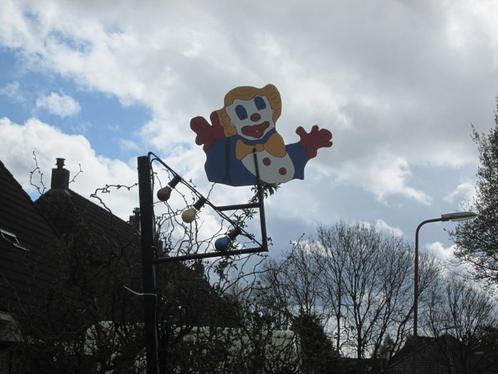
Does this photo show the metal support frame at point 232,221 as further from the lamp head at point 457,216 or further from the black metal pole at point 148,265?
the lamp head at point 457,216

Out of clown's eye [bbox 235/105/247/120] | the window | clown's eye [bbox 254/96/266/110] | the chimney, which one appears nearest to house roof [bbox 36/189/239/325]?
clown's eye [bbox 235/105/247/120]

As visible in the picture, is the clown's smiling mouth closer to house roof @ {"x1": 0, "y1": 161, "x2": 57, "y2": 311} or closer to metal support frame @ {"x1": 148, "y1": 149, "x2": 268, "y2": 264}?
metal support frame @ {"x1": 148, "y1": 149, "x2": 268, "y2": 264}

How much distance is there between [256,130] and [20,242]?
602 centimetres

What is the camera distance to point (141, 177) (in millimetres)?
6227

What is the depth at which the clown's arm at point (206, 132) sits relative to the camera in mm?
6297

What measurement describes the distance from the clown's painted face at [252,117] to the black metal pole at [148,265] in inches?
40.4

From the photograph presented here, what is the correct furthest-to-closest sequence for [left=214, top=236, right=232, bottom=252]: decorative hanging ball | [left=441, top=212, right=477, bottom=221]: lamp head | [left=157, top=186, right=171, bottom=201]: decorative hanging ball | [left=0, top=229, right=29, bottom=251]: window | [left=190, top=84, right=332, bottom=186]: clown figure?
[left=441, top=212, right=477, bottom=221]: lamp head
[left=0, top=229, right=29, bottom=251]: window
[left=190, top=84, right=332, bottom=186]: clown figure
[left=157, top=186, right=171, bottom=201]: decorative hanging ball
[left=214, top=236, right=232, bottom=252]: decorative hanging ball

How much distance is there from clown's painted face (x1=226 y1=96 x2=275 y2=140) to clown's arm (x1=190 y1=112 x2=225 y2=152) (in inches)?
6.8

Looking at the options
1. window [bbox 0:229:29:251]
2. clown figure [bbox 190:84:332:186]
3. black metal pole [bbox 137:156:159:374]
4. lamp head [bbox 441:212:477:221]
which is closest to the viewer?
black metal pole [bbox 137:156:159:374]

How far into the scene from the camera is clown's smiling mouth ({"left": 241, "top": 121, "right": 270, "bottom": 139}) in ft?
20.6

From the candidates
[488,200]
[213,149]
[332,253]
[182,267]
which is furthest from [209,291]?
[332,253]

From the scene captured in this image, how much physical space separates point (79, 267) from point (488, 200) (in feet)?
52.5

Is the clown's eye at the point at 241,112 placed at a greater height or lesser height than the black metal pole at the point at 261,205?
greater

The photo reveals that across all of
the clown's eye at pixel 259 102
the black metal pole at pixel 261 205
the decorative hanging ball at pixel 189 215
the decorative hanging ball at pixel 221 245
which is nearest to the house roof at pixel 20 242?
the decorative hanging ball at pixel 189 215
